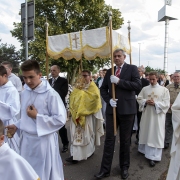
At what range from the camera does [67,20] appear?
19.0m

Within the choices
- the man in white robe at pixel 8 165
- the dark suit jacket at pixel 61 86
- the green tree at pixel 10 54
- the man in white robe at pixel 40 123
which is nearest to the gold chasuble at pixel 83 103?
the dark suit jacket at pixel 61 86

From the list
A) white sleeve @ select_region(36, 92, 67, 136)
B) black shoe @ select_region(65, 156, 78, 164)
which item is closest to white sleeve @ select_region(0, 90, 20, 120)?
white sleeve @ select_region(36, 92, 67, 136)

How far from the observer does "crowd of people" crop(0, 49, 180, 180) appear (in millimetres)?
2471

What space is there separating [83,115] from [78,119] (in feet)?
0.52

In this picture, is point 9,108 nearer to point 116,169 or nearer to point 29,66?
point 29,66

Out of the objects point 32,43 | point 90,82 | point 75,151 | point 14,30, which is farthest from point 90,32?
point 14,30

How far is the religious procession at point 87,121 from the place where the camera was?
8.18ft

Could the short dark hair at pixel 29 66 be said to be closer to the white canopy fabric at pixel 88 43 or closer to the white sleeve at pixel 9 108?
the white sleeve at pixel 9 108

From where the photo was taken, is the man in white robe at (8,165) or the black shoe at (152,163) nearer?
the man in white robe at (8,165)

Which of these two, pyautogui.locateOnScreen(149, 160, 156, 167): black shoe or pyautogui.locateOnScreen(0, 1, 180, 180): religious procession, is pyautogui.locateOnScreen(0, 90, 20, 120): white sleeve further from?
pyautogui.locateOnScreen(149, 160, 156, 167): black shoe

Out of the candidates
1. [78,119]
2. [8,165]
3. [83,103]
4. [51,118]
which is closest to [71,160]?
[78,119]

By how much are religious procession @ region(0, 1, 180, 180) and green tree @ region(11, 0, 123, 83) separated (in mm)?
12703

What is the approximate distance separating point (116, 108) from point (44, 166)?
5.35 feet

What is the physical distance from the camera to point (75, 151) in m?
4.40
